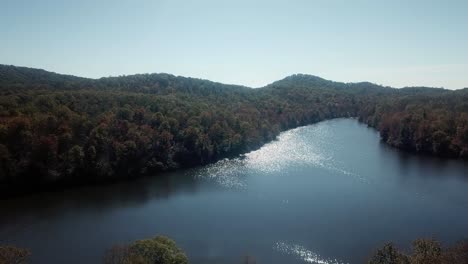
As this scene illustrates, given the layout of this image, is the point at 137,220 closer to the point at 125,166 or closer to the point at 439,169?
the point at 125,166

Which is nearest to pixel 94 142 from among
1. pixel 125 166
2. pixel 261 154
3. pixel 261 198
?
pixel 125 166

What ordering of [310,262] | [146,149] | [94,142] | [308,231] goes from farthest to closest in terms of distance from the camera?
[146,149] < [94,142] < [308,231] < [310,262]

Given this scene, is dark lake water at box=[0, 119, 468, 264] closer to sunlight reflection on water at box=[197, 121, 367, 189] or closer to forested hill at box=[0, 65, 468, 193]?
sunlight reflection on water at box=[197, 121, 367, 189]

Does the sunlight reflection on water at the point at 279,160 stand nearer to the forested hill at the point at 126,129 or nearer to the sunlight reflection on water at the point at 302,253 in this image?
the forested hill at the point at 126,129

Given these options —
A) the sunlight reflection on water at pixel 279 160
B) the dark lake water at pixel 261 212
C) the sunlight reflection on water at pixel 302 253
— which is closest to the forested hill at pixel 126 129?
the sunlight reflection on water at pixel 279 160

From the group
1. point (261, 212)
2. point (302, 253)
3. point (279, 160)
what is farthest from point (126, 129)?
point (302, 253)

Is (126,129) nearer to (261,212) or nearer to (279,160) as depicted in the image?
(279,160)

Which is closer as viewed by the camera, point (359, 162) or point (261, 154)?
point (359, 162)

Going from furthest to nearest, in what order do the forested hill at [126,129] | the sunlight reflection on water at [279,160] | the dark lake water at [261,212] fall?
the sunlight reflection on water at [279,160], the forested hill at [126,129], the dark lake water at [261,212]
